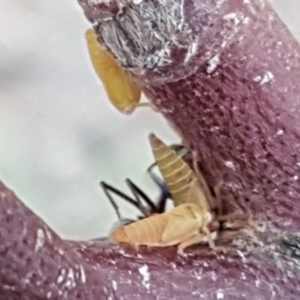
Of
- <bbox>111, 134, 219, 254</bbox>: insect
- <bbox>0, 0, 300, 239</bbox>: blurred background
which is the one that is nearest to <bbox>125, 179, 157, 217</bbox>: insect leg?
<bbox>111, 134, 219, 254</bbox>: insect

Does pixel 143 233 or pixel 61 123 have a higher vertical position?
pixel 61 123

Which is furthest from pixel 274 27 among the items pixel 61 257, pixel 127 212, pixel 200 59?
pixel 127 212

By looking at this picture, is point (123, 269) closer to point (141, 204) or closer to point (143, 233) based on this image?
point (143, 233)

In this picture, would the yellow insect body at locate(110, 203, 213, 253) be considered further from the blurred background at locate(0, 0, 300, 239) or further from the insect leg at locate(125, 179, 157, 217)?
the blurred background at locate(0, 0, 300, 239)

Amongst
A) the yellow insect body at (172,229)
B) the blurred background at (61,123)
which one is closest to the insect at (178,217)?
the yellow insect body at (172,229)

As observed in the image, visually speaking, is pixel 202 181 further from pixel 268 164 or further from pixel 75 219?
pixel 75 219

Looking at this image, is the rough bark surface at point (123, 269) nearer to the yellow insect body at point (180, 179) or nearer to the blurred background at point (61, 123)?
the yellow insect body at point (180, 179)

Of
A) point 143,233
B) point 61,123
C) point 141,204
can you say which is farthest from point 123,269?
point 61,123
